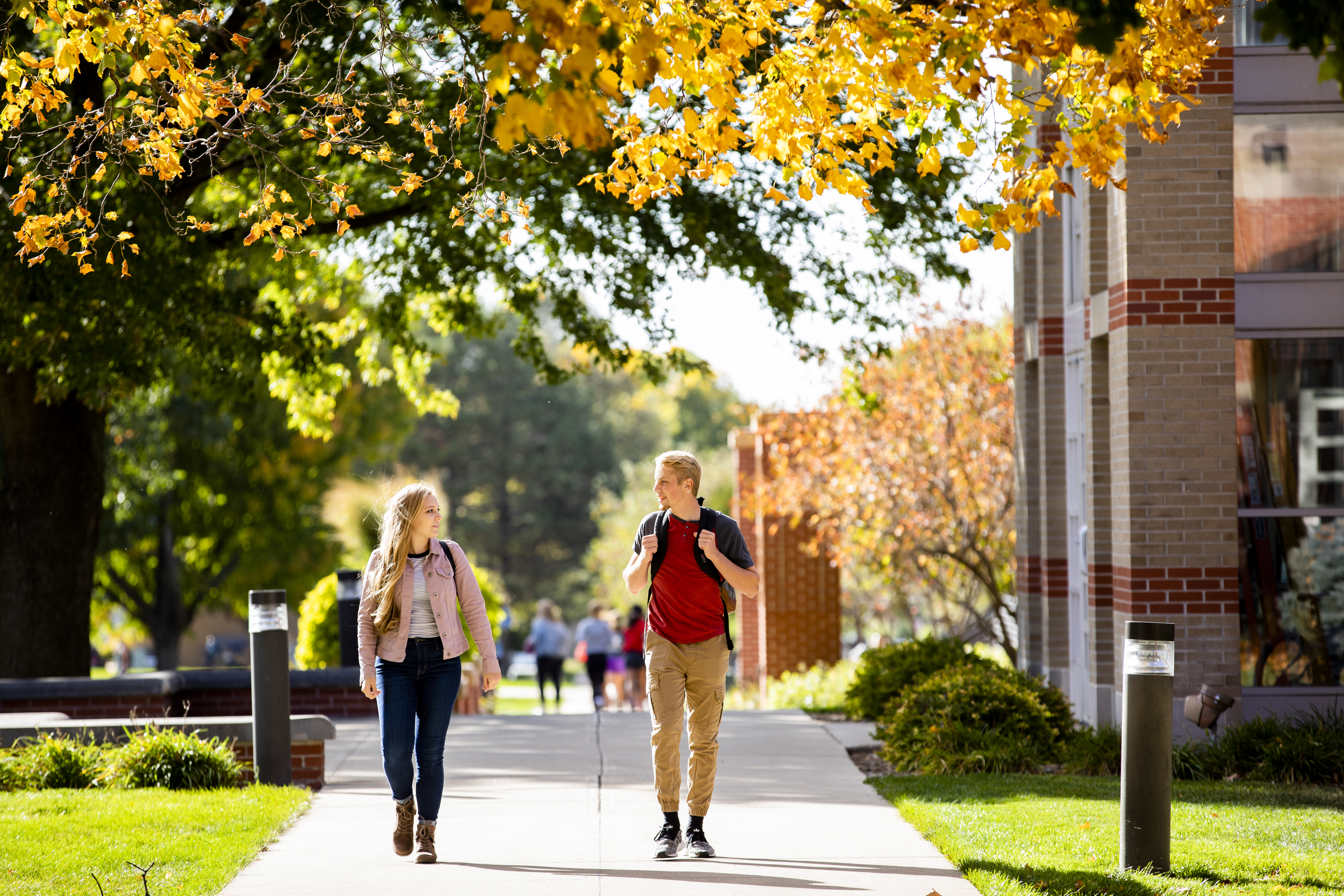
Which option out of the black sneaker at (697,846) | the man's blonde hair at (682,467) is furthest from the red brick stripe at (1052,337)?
the black sneaker at (697,846)

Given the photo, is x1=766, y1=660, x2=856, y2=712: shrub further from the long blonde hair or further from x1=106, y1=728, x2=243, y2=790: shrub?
the long blonde hair

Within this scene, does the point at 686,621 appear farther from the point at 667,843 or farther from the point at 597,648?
the point at 597,648

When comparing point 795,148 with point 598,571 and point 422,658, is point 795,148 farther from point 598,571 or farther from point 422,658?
point 598,571

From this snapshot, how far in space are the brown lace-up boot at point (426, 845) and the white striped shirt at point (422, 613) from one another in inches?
35.8

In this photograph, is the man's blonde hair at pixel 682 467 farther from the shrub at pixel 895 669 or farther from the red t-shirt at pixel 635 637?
the red t-shirt at pixel 635 637

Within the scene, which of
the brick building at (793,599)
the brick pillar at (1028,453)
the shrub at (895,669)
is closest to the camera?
the shrub at (895,669)

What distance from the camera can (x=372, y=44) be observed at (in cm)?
1097

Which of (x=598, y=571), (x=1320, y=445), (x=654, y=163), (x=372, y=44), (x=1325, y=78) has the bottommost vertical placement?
(x=598, y=571)

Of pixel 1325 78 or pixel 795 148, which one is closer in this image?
pixel 1325 78

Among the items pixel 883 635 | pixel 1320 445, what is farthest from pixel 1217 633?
pixel 883 635

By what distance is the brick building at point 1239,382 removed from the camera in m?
9.09

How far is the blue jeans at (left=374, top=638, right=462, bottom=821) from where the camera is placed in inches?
239

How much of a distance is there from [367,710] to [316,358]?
13.0ft

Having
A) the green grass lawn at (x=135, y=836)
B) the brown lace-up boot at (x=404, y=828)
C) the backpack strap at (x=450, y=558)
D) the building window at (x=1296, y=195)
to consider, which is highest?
the building window at (x=1296, y=195)
